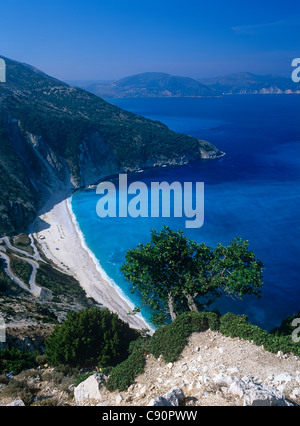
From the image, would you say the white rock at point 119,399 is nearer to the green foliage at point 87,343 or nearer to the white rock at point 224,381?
the white rock at point 224,381

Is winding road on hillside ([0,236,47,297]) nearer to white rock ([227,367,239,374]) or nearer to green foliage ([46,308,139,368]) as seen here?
green foliage ([46,308,139,368])

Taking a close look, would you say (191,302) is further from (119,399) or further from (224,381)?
(119,399)

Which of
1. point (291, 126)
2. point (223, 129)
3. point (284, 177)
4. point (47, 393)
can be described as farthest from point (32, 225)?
point (291, 126)

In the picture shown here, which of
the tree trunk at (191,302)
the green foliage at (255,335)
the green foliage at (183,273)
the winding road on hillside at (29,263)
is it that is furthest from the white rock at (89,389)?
the winding road on hillside at (29,263)

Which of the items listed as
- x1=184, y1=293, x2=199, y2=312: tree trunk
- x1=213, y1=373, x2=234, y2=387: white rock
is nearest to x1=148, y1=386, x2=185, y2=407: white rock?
x1=213, y1=373, x2=234, y2=387: white rock

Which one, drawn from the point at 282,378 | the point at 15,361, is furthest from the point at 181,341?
the point at 15,361
